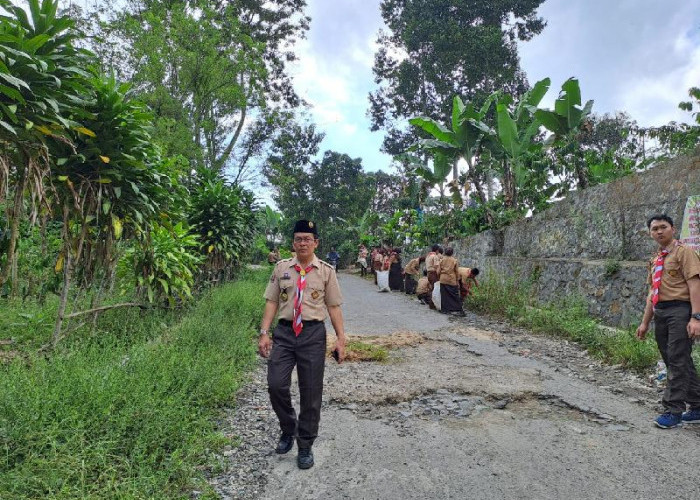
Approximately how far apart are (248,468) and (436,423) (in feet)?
5.27

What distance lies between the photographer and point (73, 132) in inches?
174

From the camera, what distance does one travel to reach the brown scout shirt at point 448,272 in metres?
10.7

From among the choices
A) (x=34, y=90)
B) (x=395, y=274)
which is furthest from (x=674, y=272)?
(x=395, y=274)

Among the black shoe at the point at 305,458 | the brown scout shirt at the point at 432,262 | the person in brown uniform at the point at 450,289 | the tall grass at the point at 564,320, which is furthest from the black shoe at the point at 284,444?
the brown scout shirt at the point at 432,262

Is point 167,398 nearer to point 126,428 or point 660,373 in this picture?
point 126,428

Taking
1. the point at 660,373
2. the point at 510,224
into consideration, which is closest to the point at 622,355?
the point at 660,373

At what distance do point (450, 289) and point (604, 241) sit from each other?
3321mm

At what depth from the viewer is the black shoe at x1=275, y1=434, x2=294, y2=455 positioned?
3.33 meters

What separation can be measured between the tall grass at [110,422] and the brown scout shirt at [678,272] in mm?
3789

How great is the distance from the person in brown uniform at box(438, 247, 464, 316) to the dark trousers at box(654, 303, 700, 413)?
6755mm

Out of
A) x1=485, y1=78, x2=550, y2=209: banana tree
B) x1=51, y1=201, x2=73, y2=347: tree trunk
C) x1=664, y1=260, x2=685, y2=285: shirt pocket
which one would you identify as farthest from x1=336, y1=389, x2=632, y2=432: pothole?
x1=485, y1=78, x2=550, y2=209: banana tree

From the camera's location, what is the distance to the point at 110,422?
9.45 ft

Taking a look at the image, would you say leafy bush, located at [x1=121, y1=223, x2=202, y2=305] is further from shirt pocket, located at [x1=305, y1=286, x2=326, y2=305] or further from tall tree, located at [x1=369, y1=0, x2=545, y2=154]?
tall tree, located at [x1=369, y1=0, x2=545, y2=154]

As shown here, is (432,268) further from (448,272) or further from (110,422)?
(110,422)
